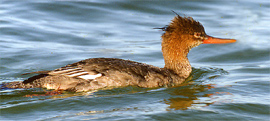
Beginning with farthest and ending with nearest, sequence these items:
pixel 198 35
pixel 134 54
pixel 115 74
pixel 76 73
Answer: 1. pixel 134 54
2. pixel 198 35
3. pixel 115 74
4. pixel 76 73

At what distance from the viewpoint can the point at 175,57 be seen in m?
7.92

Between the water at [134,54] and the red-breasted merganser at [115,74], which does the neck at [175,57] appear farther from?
the water at [134,54]

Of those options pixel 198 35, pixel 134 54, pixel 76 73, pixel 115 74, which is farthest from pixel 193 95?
Answer: pixel 134 54

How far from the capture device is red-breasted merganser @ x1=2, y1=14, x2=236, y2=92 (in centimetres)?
671

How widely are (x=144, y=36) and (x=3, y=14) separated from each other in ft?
16.1

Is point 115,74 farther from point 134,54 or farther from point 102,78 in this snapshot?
point 134,54

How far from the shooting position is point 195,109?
6.09 m

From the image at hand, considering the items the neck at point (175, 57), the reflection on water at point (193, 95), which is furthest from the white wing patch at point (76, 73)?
the neck at point (175, 57)

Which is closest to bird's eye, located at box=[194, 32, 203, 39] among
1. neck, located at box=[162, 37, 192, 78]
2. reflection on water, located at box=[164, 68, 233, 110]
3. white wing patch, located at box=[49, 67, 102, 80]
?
neck, located at box=[162, 37, 192, 78]

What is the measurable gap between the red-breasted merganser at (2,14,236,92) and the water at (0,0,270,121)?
0.46ft

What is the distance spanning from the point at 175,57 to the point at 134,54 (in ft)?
7.56

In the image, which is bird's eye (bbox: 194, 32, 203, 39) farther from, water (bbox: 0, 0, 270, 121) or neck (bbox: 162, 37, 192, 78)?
water (bbox: 0, 0, 270, 121)

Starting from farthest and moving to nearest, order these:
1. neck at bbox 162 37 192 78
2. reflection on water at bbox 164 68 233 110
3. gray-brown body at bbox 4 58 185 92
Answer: neck at bbox 162 37 192 78, gray-brown body at bbox 4 58 185 92, reflection on water at bbox 164 68 233 110

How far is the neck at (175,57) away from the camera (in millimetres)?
7871
